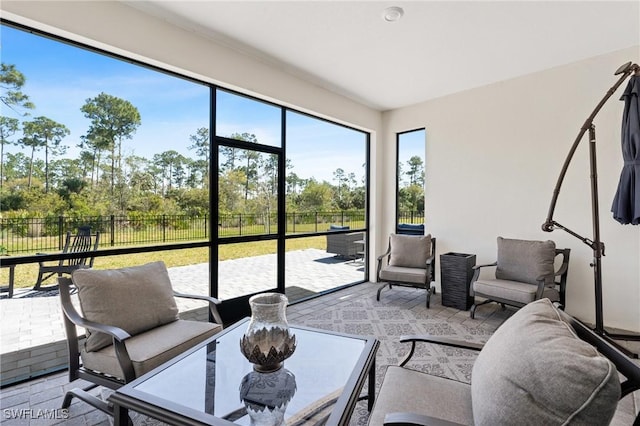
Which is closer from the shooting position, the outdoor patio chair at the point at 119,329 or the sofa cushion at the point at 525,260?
the outdoor patio chair at the point at 119,329

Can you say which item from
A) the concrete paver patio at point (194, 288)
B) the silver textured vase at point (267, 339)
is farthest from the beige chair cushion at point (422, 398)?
the concrete paver patio at point (194, 288)

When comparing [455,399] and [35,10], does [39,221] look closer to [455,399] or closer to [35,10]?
[35,10]

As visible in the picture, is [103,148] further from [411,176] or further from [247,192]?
[411,176]

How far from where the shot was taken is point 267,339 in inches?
62.8

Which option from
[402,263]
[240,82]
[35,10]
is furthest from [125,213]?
[402,263]

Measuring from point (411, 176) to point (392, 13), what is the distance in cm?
292

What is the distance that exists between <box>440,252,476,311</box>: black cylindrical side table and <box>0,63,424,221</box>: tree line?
8.07 ft

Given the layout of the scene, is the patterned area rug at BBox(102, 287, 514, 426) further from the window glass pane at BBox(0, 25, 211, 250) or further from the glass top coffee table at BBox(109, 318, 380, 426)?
the window glass pane at BBox(0, 25, 211, 250)

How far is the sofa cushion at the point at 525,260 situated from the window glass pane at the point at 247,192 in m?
2.84

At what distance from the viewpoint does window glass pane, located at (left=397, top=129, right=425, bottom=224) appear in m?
5.09

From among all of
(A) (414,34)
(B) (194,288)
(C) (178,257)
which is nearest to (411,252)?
(A) (414,34)

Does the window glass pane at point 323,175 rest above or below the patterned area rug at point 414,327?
above

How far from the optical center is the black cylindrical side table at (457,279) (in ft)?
13.2

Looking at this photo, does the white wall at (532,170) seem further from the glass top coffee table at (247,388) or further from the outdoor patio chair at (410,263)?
the glass top coffee table at (247,388)
